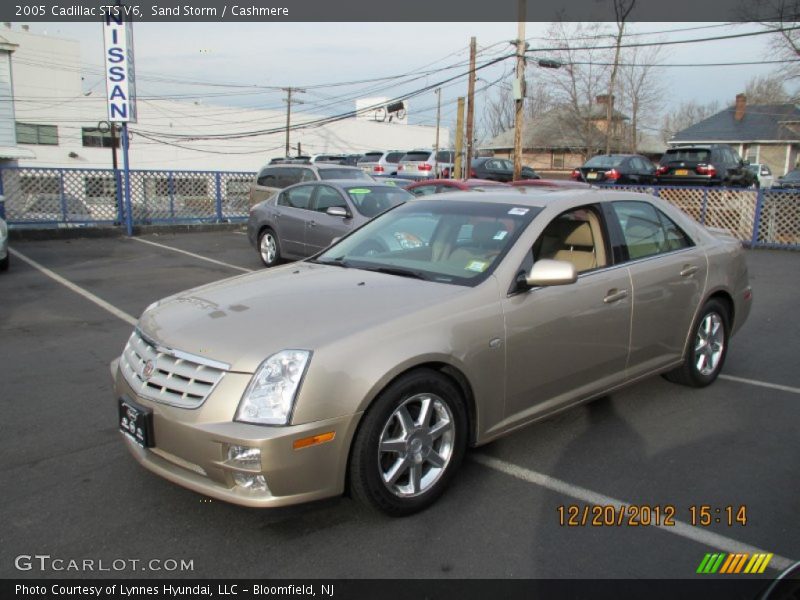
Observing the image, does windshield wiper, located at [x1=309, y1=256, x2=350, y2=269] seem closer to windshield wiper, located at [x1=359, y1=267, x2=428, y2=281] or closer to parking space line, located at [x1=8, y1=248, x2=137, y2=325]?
windshield wiper, located at [x1=359, y1=267, x2=428, y2=281]

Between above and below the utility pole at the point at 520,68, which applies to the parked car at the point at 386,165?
below

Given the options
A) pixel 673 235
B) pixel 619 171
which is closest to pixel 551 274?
pixel 673 235

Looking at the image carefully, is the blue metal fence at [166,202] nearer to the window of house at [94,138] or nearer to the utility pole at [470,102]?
the utility pole at [470,102]

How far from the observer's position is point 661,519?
3.26 meters

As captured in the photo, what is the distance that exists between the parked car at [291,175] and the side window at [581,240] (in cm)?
1051

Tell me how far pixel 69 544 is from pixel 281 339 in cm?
134

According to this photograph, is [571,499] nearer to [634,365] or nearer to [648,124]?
[634,365]

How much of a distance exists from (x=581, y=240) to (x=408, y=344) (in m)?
1.82

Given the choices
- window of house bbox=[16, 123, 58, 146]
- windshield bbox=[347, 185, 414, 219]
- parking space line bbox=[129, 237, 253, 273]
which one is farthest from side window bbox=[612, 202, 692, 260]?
window of house bbox=[16, 123, 58, 146]

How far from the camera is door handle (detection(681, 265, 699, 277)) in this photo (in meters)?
4.75

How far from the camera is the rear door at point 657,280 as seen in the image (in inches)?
173

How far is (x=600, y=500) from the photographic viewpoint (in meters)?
3.42

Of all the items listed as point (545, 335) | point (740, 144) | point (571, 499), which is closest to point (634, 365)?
point (545, 335)

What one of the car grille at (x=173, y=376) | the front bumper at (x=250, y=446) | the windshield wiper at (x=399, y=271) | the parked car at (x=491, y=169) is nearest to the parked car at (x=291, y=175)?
the windshield wiper at (x=399, y=271)
